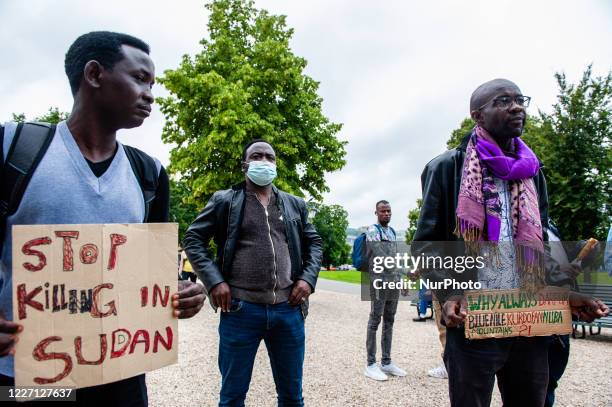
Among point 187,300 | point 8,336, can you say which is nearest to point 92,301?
point 8,336

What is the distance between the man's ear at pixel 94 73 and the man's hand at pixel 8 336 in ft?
2.90

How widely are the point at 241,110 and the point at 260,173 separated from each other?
10104mm

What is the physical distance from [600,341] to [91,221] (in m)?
9.76

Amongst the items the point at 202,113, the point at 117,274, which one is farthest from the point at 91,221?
the point at 202,113

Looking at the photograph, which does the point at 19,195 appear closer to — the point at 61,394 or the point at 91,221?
the point at 91,221

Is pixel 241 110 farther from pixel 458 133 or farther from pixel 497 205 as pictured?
pixel 458 133

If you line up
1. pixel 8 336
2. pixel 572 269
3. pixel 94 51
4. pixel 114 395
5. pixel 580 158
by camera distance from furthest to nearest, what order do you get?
1. pixel 580 158
2. pixel 572 269
3. pixel 94 51
4. pixel 114 395
5. pixel 8 336

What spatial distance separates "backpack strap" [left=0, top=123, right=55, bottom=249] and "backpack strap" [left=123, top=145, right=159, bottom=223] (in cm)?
37

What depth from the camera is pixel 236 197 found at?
11.0 ft

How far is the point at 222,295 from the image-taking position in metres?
3.03

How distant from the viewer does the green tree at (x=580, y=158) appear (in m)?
12.6

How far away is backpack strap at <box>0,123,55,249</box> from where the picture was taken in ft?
4.86

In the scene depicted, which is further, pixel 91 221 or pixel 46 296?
pixel 91 221

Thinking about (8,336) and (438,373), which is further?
(438,373)
